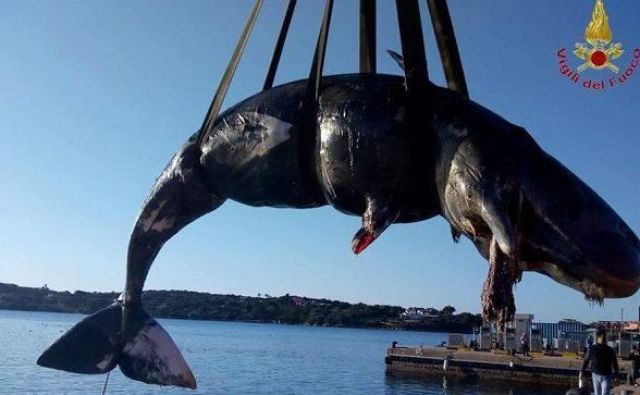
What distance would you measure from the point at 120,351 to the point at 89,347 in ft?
0.82

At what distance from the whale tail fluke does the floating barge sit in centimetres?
4295

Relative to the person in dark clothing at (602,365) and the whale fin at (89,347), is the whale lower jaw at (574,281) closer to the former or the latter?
the whale fin at (89,347)

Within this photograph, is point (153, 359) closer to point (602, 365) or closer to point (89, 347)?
point (89, 347)

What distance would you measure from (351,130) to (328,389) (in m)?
61.1

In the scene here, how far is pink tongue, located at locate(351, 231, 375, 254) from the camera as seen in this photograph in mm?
4613

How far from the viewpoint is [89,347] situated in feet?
20.9

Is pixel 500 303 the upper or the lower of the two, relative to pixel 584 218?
lower

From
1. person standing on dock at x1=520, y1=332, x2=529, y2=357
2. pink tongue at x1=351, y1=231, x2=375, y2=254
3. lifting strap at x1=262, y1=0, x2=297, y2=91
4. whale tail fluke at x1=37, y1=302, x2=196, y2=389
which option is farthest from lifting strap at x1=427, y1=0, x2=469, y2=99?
person standing on dock at x1=520, y1=332, x2=529, y2=357

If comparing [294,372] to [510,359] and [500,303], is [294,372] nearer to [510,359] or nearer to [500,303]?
[510,359]

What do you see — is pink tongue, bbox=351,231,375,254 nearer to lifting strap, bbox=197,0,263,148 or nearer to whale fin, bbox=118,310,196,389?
lifting strap, bbox=197,0,263,148

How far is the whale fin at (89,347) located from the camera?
20.4 feet

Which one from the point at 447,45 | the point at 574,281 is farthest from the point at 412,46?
the point at 574,281

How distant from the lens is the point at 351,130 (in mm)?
4672

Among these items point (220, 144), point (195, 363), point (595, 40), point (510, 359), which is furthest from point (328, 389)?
point (220, 144)
